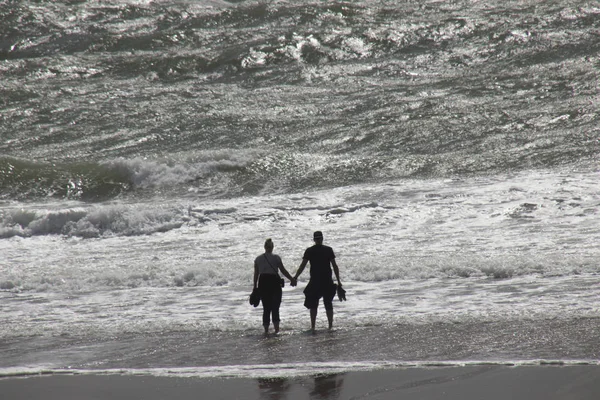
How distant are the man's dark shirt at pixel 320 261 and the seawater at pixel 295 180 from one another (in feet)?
2.21

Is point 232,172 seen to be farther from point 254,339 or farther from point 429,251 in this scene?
point 254,339

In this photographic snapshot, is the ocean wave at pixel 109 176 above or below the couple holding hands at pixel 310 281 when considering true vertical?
above

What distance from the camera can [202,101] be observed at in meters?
28.0

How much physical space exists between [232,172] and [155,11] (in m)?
18.9

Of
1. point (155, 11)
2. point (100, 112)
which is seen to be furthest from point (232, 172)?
point (155, 11)

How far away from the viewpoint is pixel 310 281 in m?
9.21

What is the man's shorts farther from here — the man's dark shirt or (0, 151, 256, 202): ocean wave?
(0, 151, 256, 202): ocean wave

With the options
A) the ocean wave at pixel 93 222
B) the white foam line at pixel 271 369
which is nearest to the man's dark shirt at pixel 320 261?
the white foam line at pixel 271 369

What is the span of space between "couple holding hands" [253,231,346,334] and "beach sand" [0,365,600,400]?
2392 mm

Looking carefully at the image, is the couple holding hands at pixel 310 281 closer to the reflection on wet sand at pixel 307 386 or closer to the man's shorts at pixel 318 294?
the man's shorts at pixel 318 294

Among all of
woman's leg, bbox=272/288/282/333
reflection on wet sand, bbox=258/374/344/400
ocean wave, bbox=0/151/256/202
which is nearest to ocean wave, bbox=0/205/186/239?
ocean wave, bbox=0/151/256/202

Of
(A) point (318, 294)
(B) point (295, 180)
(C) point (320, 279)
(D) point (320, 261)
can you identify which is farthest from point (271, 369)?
(B) point (295, 180)

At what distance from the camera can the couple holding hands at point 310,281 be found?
9109 millimetres

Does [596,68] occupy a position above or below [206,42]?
below
